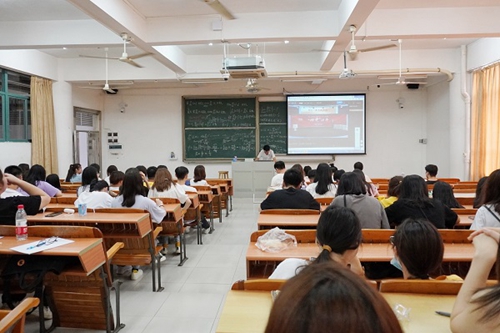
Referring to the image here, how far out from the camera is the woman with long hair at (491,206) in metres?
2.76

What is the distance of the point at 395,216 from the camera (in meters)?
3.40

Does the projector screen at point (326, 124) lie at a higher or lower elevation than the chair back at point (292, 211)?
higher

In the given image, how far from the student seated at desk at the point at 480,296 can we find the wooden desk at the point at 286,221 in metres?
1.89

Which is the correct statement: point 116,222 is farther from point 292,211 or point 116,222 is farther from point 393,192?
point 393,192

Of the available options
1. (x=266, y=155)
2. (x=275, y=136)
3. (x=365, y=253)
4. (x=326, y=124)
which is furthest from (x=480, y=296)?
(x=275, y=136)

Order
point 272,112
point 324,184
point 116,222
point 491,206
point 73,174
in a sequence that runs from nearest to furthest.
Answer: point 491,206 → point 116,222 → point 324,184 → point 73,174 → point 272,112

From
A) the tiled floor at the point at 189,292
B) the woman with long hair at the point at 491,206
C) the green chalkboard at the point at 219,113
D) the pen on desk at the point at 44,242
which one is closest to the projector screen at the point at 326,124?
the green chalkboard at the point at 219,113

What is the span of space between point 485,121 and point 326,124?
4.18m

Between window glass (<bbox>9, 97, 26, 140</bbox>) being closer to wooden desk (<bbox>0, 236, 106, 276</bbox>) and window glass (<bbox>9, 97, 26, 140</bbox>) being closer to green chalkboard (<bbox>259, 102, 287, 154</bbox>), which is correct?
wooden desk (<bbox>0, 236, 106, 276</bbox>)

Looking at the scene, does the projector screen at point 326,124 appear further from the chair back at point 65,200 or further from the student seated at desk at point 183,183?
the chair back at point 65,200

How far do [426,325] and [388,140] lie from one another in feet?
34.8

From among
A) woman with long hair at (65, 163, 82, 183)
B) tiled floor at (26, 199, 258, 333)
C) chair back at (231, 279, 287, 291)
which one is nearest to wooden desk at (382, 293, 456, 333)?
chair back at (231, 279, 287, 291)

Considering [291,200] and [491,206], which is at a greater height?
[491,206]

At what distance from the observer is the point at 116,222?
3434 millimetres
